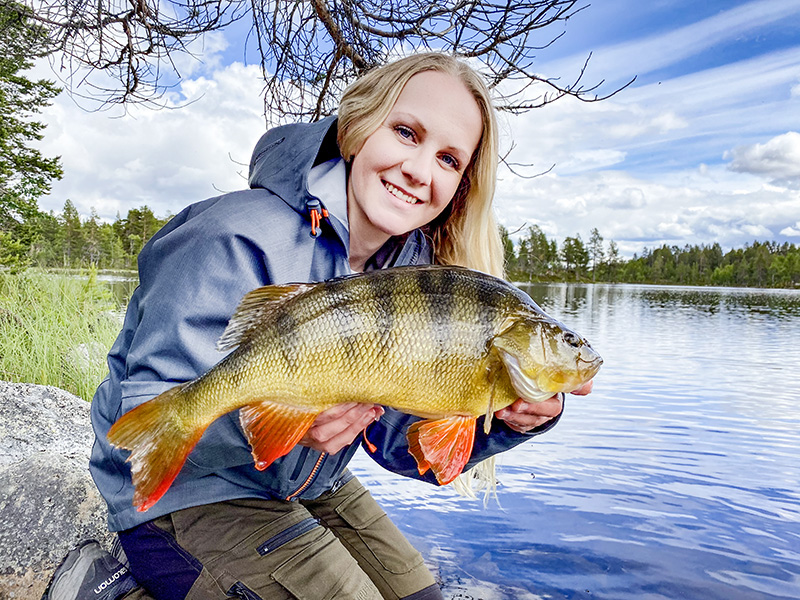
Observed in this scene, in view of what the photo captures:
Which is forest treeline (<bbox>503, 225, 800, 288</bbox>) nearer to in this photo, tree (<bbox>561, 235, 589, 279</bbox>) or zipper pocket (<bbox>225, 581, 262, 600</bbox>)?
tree (<bbox>561, 235, 589, 279</bbox>)

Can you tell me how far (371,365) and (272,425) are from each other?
376mm

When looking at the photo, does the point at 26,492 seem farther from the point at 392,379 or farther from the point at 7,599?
the point at 392,379

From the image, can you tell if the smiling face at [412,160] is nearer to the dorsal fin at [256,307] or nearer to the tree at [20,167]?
the dorsal fin at [256,307]

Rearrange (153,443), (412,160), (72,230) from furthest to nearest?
(72,230), (412,160), (153,443)

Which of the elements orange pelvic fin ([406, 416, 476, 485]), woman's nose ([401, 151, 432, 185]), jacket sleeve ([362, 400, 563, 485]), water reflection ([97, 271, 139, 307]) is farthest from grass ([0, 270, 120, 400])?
orange pelvic fin ([406, 416, 476, 485])

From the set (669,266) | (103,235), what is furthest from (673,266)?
(103,235)

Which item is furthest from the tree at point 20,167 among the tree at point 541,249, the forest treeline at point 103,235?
the tree at point 541,249

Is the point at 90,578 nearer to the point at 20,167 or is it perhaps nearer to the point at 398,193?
the point at 398,193

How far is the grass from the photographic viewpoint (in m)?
7.09

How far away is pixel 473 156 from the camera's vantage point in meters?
3.22

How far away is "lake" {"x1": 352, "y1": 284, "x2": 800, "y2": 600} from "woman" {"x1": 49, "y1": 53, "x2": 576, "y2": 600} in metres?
2.49

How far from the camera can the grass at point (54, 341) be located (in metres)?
7.09

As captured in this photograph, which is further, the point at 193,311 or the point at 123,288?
the point at 123,288

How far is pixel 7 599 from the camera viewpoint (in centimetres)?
307
